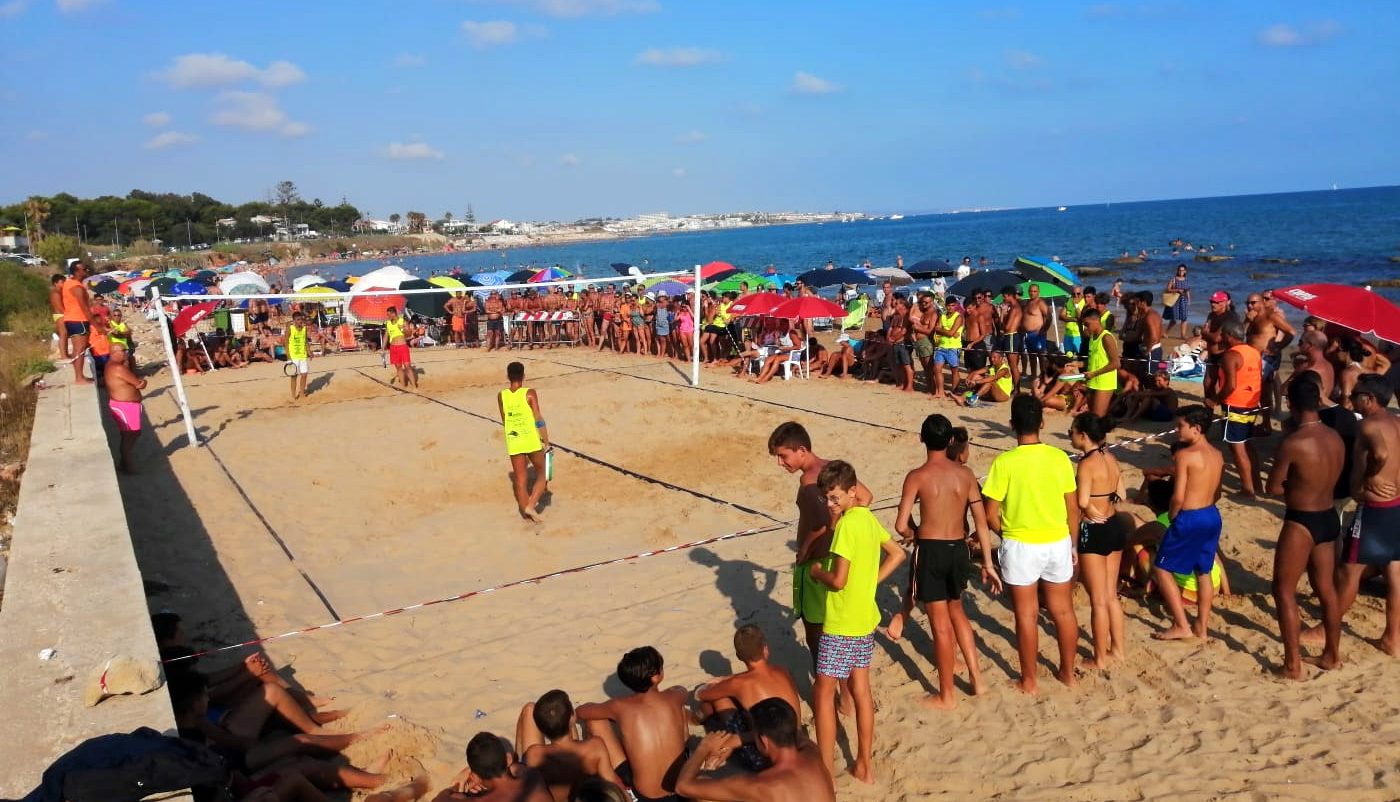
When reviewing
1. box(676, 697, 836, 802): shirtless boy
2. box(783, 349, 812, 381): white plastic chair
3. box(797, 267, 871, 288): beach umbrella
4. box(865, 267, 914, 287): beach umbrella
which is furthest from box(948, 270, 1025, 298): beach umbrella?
box(676, 697, 836, 802): shirtless boy

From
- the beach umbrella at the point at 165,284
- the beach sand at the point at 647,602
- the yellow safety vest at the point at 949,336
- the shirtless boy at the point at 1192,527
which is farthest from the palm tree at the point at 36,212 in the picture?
the shirtless boy at the point at 1192,527

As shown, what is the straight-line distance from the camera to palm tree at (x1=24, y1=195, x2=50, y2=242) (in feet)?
201

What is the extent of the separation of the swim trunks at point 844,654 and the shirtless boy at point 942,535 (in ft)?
2.01

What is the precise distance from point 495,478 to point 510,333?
36.0 ft

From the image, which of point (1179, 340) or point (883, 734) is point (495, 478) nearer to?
point (883, 734)

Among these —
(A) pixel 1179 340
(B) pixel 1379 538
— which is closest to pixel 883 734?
(B) pixel 1379 538

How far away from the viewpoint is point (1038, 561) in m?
4.14

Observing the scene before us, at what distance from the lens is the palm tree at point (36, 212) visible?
61325mm

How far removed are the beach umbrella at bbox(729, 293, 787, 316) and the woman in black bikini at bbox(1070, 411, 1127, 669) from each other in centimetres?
882

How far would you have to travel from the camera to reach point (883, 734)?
4.15 metres

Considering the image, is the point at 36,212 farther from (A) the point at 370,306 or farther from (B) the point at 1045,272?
(B) the point at 1045,272

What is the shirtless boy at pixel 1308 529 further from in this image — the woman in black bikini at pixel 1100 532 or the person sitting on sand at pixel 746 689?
the person sitting on sand at pixel 746 689

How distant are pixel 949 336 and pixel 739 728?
877cm

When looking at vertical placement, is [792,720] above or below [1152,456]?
above
